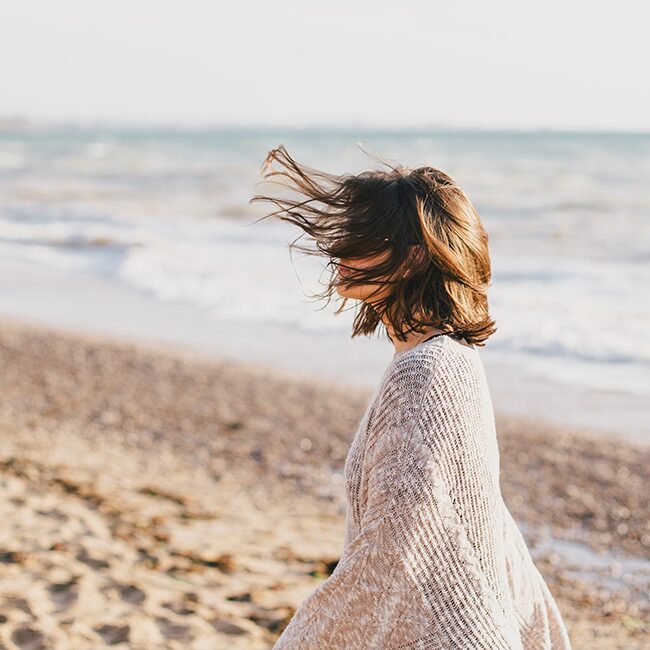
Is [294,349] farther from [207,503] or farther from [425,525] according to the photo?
[425,525]

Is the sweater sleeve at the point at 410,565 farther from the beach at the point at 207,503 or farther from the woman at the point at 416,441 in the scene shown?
the beach at the point at 207,503

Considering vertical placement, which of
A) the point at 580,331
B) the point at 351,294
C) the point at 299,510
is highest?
the point at 351,294

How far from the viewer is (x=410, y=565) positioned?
1813 millimetres

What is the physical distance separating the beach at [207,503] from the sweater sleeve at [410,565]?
1.91 meters

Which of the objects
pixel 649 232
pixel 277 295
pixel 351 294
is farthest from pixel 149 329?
pixel 649 232

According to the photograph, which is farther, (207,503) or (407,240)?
(207,503)

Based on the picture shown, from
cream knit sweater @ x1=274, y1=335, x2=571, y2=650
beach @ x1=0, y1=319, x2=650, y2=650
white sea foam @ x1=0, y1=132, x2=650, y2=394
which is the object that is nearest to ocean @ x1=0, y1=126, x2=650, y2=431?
white sea foam @ x1=0, y1=132, x2=650, y2=394

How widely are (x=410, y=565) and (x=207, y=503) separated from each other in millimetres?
3833

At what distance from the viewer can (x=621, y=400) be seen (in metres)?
7.73

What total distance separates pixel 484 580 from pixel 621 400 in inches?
245

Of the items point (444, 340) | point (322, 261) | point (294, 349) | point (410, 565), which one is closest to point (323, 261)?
point (322, 261)

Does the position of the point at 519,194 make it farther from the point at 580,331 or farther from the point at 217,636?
the point at 217,636

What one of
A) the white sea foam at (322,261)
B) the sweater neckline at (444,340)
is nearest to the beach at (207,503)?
the white sea foam at (322,261)

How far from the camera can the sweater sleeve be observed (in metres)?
1.78
